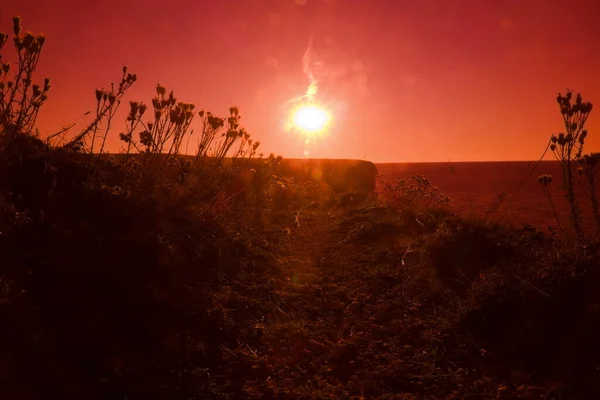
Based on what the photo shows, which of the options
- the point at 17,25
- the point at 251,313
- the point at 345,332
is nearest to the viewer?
the point at 345,332

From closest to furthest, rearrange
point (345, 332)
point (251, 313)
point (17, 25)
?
point (345, 332), point (251, 313), point (17, 25)

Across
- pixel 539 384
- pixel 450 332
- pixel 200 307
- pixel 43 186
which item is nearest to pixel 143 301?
pixel 200 307

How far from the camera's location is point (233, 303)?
308cm

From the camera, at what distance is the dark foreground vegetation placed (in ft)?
6.66

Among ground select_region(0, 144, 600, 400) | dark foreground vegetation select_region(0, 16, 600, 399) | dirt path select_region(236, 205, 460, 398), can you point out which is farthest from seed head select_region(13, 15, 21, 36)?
dirt path select_region(236, 205, 460, 398)

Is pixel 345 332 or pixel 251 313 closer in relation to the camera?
pixel 345 332

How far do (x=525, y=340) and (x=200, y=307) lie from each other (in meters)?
2.16

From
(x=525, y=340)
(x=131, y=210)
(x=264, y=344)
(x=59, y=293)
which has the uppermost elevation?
(x=131, y=210)

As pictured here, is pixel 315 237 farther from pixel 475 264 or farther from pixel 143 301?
pixel 143 301

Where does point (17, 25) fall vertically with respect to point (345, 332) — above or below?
above

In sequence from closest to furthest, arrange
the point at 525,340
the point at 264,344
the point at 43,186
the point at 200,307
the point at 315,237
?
the point at 525,340 < the point at 264,344 < the point at 200,307 < the point at 43,186 < the point at 315,237

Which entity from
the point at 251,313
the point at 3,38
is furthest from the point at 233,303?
the point at 3,38

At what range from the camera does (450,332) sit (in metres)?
2.68

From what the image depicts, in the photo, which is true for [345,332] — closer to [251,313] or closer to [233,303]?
[251,313]
